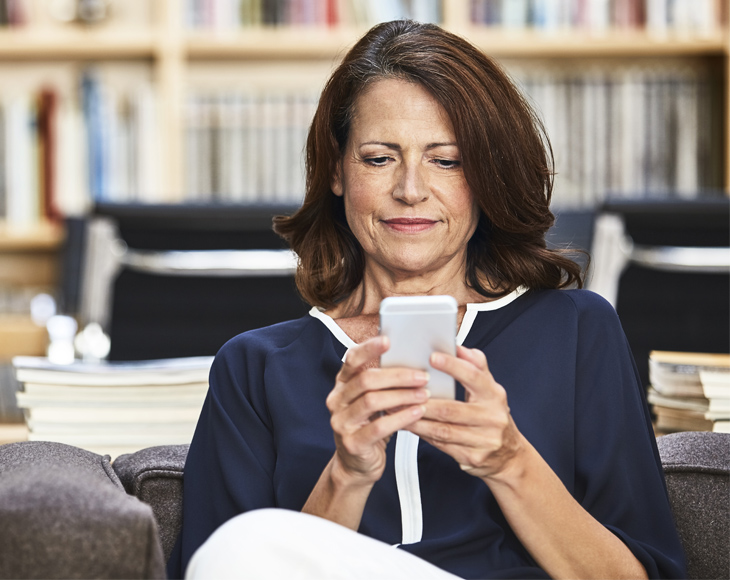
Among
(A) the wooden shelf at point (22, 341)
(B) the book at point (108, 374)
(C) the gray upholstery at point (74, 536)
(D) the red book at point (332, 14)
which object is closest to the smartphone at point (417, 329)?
(C) the gray upholstery at point (74, 536)

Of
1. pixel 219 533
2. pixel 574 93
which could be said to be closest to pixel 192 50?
pixel 574 93

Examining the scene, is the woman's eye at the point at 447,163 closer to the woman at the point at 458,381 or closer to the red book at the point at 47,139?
the woman at the point at 458,381

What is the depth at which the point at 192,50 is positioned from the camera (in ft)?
9.60

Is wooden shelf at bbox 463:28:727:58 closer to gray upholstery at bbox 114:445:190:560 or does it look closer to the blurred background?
the blurred background

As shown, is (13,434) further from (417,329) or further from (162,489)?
(417,329)

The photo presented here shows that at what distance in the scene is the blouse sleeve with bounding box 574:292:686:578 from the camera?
1.08 metres

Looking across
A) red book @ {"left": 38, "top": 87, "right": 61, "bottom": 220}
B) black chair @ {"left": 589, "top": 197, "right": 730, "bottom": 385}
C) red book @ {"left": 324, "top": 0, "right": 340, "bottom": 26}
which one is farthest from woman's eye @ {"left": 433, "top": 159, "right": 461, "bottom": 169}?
red book @ {"left": 38, "top": 87, "right": 61, "bottom": 220}

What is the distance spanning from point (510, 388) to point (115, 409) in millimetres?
545

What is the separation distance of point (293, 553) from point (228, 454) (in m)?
0.30

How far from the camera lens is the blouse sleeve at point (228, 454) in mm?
1160

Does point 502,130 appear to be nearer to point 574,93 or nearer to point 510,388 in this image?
point 510,388

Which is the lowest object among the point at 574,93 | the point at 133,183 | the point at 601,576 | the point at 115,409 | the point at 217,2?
the point at 601,576

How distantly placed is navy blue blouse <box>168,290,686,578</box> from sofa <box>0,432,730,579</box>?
0.05 m

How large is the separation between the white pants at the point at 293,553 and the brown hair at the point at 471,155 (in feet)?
1.47
